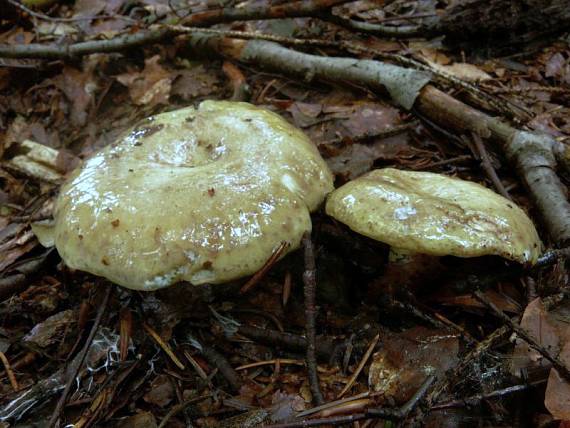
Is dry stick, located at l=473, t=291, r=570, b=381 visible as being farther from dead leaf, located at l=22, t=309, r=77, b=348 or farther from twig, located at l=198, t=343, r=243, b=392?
dead leaf, located at l=22, t=309, r=77, b=348

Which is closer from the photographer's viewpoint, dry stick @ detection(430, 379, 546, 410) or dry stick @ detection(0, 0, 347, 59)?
dry stick @ detection(430, 379, 546, 410)

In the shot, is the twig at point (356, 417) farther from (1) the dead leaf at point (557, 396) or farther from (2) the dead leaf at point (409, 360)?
(1) the dead leaf at point (557, 396)

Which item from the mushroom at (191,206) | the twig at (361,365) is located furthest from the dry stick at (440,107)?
the mushroom at (191,206)

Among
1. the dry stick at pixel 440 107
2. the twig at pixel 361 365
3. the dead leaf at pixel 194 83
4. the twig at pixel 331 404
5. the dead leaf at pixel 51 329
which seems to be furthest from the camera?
the dead leaf at pixel 194 83

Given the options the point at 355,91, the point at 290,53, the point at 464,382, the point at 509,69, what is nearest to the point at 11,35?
the point at 290,53

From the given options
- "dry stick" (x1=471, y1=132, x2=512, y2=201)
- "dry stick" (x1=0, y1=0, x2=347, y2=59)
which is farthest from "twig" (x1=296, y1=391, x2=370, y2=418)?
"dry stick" (x1=0, y1=0, x2=347, y2=59)

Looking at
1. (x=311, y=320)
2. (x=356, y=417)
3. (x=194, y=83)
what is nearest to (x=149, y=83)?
(x=194, y=83)

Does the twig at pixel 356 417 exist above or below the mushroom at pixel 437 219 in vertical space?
below
